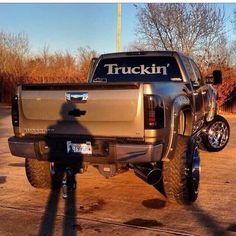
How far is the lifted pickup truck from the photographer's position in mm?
5891

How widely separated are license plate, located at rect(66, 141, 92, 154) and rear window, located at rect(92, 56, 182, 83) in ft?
7.39

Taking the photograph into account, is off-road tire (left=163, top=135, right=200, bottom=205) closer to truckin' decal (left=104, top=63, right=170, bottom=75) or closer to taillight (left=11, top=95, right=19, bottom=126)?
truckin' decal (left=104, top=63, right=170, bottom=75)

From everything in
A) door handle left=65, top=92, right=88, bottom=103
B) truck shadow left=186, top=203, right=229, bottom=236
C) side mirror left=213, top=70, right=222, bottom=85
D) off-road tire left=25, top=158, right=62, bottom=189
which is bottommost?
truck shadow left=186, top=203, right=229, bottom=236

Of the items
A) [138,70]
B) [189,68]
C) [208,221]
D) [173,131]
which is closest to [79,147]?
[173,131]

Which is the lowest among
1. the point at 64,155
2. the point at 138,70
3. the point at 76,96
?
the point at 64,155

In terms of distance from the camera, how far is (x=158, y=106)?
5898 mm

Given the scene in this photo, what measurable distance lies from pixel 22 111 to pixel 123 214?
192 centimetres

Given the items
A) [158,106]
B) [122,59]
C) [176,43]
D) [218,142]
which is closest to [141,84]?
[158,106]

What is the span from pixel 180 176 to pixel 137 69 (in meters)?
2.48

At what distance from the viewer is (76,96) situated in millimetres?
6195

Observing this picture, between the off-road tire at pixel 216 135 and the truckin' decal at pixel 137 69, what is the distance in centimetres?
293

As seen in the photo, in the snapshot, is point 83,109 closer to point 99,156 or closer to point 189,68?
point 99,156

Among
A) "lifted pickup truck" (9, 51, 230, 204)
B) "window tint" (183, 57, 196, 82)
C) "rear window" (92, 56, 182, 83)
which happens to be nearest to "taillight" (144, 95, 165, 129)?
"lifted pickup truck" (9, 51, 230, 204)

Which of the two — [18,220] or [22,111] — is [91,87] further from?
[18,220]
